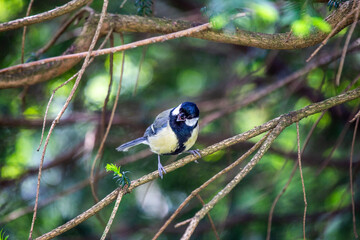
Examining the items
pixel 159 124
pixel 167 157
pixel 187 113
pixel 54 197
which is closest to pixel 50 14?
pixel 187 113

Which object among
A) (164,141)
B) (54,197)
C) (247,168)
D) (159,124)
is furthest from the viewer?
(54,197)

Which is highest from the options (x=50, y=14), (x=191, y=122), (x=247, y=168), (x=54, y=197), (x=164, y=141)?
(x=50, y=14)

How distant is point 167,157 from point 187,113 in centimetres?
104

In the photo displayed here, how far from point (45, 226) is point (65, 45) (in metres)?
1.51

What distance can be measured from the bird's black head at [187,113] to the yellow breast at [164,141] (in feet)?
0.48

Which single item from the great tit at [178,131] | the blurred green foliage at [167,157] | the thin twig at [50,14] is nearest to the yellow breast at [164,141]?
the great tit at [178,131]

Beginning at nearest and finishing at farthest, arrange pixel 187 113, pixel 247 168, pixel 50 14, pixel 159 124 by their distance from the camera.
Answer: pixel 247 168
pixel 50 14
pixel 187 113
pixel 159 124

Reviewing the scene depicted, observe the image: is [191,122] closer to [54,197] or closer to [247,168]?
[247,168]

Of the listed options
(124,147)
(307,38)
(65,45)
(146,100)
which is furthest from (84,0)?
(146,100)

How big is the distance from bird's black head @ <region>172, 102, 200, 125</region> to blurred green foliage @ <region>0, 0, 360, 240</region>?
2.47 ft

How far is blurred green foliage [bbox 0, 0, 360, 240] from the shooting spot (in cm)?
318

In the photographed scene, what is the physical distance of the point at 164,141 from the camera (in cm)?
285

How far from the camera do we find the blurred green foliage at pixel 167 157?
3180mm

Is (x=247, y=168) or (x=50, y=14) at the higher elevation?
(x=50, y=14)
